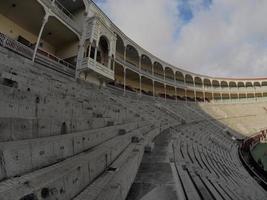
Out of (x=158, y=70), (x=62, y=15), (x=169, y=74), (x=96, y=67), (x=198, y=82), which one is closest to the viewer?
(x=62, y=15)

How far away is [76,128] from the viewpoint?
18.5 feet

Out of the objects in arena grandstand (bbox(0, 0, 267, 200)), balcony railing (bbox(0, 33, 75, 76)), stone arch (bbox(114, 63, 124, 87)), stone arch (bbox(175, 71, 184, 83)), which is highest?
stone arch (bbox(175, 71, 184, 83))

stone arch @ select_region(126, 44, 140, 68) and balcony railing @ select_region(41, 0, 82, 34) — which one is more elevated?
stone arch @ select_region(126, 44, 140, 68)

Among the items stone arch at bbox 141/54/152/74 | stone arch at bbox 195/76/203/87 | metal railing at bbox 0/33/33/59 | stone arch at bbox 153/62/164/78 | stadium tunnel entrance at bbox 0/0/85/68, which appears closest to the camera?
metal railing at bbox 0/33/33/59

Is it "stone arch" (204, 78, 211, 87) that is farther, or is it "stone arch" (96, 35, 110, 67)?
"stone arch" (204, 78, 211, 87)

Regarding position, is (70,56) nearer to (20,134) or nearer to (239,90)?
(20,134)

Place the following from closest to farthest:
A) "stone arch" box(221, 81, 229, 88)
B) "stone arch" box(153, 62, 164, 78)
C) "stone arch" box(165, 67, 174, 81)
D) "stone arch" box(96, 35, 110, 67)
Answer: "stone arch" box(96, 35, 110, 67) → "stone arch" box(153, 62, 164, 78) → "stone arch" box(165, 67, 174, 81) → "stone arch" box(221, 81, 229, 88)

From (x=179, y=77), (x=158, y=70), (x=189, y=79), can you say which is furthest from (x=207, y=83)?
(x=158, y=70)

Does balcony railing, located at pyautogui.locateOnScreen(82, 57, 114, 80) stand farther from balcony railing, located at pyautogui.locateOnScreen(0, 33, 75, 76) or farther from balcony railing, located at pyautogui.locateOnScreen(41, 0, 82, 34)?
balcony railing, located at pyautogui.locateOnScreen(41, 0, 82, 34)

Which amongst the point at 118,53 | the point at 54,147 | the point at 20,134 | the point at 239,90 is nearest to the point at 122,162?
the point at 54,147

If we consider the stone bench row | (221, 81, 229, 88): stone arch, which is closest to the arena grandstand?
the stone bench row

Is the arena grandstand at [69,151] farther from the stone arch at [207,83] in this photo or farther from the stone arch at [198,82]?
the stone arch at [207,83]

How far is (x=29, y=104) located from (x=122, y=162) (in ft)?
8.26

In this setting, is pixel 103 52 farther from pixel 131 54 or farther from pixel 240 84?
pixel 240 84
